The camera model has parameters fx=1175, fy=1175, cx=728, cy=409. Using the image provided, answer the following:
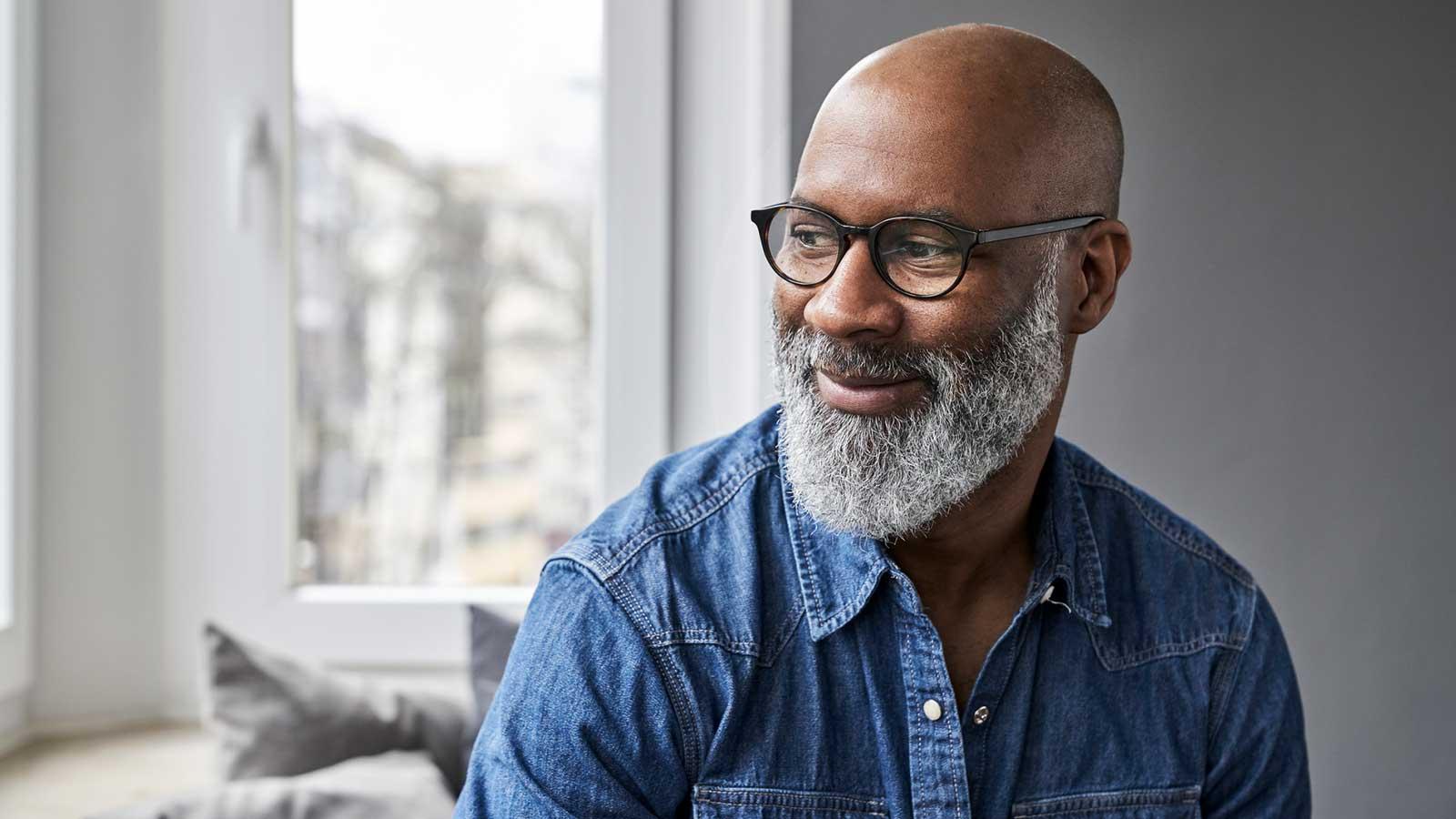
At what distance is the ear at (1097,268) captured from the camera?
1161 millimetres

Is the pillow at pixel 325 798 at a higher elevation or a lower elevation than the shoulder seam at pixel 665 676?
lower

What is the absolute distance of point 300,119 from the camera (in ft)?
6.25

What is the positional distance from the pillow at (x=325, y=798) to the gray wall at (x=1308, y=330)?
0.96 meters

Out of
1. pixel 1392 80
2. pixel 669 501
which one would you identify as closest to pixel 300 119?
pixel 669 501

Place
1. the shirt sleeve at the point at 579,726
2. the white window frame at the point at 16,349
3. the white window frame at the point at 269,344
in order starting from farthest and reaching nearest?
1. the white window frame at the point at 269,344
2. the white window frame at the point at 16,349
3. the shirt sleeve at the point at 579,726

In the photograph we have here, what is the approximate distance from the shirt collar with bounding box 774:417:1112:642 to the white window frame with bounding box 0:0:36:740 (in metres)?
1.25

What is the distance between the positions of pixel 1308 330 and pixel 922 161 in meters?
0.94

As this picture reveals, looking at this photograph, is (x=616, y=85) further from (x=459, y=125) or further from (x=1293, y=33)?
(x=1293, y=33)

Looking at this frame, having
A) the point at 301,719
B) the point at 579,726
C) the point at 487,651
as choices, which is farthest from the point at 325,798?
the point at 579,726

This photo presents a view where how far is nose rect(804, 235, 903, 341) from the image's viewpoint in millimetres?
1030

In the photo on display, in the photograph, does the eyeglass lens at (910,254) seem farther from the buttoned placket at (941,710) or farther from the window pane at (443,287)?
the window pane at (443,287)

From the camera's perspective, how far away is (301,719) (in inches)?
56.5

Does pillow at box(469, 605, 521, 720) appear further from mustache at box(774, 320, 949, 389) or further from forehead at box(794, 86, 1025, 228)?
forehead at box(794, 86, 1025, 228)

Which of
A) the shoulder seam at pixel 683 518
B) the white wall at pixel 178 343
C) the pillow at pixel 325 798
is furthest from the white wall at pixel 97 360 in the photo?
the shoulder seam at pixel 683 518
